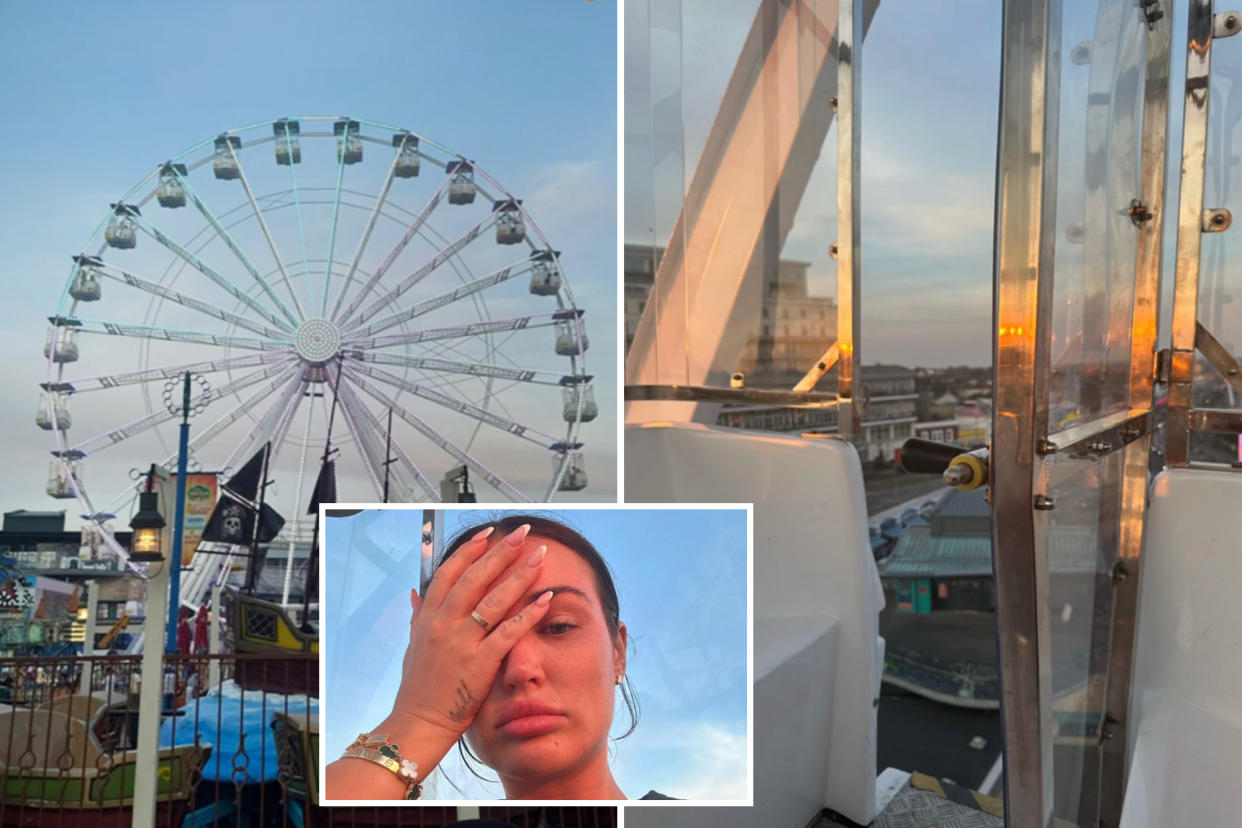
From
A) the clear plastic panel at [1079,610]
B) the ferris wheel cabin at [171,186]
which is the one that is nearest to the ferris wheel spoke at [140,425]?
the ferris wheel cabin at [171,186]

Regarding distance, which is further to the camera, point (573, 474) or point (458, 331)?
point (458, 331)

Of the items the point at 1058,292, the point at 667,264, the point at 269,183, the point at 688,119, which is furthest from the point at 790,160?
the point at 269,183

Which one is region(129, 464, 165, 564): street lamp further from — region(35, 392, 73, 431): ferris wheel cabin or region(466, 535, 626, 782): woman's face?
region(466, 535, 626, 782): woman's face

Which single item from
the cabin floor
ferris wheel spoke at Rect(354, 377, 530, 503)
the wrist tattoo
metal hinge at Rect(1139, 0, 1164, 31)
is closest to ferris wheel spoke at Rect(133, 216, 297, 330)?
ferris wheel spoke at Rect(354, 377, 530, 503)

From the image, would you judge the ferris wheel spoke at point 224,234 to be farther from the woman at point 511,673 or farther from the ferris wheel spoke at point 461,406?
the woman at point 511,673

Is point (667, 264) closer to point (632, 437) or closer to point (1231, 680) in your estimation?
point (632, 437)

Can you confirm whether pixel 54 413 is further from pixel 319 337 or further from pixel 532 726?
pixel 532 726

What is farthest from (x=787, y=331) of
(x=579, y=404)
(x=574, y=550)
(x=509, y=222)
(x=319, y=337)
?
(x=319, y=337)

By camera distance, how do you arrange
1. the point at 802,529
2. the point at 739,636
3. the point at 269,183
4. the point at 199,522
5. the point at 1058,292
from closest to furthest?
1. the point at 1058,292
2. the point at 739,636
3. the point at 802,529
4. the point at 199,522
5. the point at 269,183
